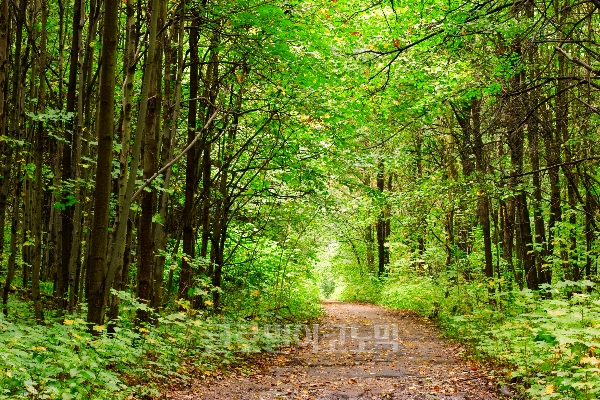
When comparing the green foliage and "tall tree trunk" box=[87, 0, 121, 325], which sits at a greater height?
"tall tree trunk" box=[87, 0, 121, 325]

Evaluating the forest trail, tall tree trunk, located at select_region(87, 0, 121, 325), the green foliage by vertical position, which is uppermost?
tall tree trunk, located at select_region(87, 0, 121, 325)

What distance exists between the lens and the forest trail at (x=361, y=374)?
21.7 feet

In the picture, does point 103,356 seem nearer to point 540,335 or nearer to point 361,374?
point 361,374

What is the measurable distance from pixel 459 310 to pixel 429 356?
4.55 metres

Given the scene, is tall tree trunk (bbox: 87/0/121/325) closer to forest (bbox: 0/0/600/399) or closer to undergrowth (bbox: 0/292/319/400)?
forest (bbox: 0/0/600/399)

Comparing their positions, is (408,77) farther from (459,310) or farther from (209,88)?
(459,310)

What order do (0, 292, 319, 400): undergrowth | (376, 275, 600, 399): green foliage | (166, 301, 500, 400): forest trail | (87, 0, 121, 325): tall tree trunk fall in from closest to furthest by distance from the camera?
(0, 292, 319, 400): undergrowth → (87, 0, 121, 325): tall tree trunk → (376, 275, 600, 399): green foliage → (166, 301, 500, 400): forest trail

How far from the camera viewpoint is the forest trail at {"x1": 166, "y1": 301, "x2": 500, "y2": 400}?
6613 mm

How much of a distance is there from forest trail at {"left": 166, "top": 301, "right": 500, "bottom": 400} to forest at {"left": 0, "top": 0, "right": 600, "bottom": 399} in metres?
0.58

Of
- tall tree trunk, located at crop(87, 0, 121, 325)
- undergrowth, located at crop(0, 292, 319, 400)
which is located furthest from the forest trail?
tall tree trunk, located at crop(87, 0, 121, 325)

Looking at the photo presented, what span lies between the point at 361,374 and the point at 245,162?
6.98 m

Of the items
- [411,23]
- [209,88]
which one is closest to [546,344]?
[209,88]

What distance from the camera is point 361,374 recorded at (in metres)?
8.32

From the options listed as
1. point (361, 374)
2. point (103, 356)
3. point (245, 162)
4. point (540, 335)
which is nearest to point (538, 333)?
point (540, 335)
